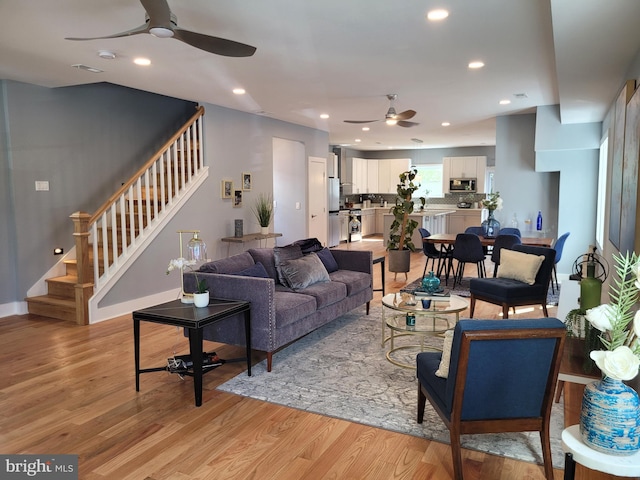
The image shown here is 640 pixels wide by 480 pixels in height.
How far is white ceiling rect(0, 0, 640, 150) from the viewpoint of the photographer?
3.21 m

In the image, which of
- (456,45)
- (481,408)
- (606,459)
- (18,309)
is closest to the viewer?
(606,459)

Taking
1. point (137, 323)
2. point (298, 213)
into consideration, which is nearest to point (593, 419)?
point (137, 323)

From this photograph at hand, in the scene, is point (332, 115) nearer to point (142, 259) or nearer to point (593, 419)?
point (142, 259)

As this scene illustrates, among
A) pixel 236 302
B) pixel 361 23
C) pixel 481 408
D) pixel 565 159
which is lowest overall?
pixel 481 408

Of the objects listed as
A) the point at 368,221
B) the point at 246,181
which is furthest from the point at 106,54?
the point at 368,221

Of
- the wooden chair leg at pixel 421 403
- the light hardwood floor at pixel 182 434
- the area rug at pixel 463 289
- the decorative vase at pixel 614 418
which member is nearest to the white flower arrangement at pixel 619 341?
the decorative vase at pixel 614 418

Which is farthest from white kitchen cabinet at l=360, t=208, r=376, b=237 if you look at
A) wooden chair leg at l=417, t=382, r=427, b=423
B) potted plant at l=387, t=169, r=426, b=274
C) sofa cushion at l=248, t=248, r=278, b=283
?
wooden chair leg at l=417, t=382, r=427, b=423

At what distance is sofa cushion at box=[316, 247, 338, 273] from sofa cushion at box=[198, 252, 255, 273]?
3.25 feet

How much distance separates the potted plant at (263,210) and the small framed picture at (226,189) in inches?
25.2

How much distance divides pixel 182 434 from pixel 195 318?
0.73 metres

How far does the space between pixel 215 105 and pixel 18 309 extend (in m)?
3.69

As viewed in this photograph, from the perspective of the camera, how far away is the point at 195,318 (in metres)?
3.20

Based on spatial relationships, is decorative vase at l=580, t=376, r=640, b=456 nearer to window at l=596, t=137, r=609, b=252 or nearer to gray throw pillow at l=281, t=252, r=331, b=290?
gray throw pillow at l=281, t=252, r=331, b=290

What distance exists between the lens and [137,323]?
3.42 metres
